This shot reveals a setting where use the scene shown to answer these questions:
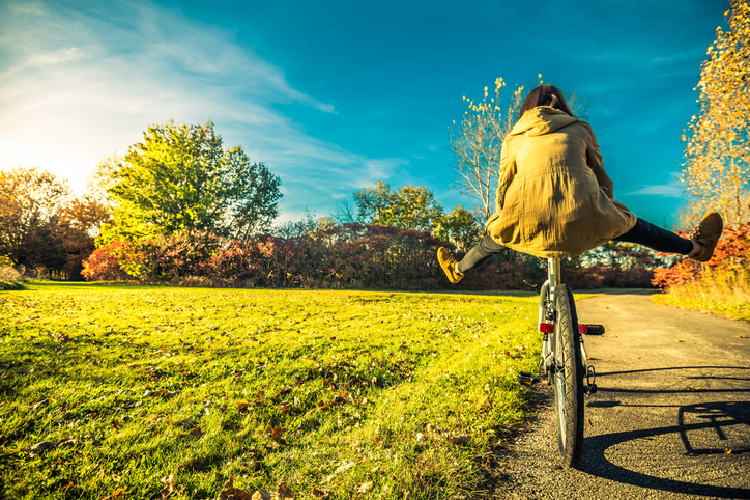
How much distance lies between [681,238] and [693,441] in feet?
5.20

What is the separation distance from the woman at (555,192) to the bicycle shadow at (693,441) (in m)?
1.37

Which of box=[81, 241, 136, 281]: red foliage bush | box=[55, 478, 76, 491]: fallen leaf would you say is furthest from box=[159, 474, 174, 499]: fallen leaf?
box=[81, 241, 136, 281]: red foliage bush

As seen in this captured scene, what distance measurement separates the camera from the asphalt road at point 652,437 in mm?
1750

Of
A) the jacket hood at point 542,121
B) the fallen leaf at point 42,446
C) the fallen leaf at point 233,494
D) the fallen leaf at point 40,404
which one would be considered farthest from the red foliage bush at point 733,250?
the fallen leaf at point 40,404

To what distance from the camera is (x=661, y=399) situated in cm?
289

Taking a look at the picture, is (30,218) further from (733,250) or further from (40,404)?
(733,250)

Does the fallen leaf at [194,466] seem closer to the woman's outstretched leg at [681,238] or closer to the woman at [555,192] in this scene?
the woman at [555,192]

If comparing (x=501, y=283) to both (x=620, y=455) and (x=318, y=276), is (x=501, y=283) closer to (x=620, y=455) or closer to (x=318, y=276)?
(x=318, y=276)

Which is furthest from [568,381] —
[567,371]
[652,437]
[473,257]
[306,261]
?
[306,261]

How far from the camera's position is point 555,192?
202 cm

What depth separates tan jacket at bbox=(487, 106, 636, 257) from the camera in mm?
2012

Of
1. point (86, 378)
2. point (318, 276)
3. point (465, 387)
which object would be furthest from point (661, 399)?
point (318, 276)

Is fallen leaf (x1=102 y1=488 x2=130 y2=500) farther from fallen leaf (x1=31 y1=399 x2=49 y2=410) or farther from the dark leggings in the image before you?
the dark leggings

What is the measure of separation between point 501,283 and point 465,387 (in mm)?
17935
